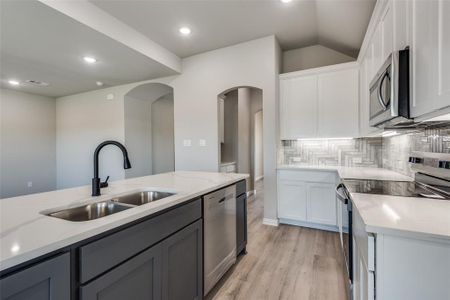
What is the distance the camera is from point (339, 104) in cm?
328

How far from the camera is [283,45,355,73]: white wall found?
3.71 m

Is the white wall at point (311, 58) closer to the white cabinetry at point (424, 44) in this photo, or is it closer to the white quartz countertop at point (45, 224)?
the white cabinetry at point (424, 44)

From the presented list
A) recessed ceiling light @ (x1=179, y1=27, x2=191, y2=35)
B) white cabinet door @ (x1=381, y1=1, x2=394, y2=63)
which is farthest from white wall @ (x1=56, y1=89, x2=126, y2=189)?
white cabinet door @ (x1=381, y1=1, x2=394, y2=63)

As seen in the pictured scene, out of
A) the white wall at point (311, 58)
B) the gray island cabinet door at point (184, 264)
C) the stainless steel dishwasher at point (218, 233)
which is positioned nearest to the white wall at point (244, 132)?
the white wall at point (311, 58)

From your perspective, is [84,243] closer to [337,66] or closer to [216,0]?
[216,0]

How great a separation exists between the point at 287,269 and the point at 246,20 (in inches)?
123

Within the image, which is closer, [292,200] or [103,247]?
[103,247]

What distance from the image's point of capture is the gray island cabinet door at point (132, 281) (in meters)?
0.89

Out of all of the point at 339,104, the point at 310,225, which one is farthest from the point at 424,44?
the point at 310,225

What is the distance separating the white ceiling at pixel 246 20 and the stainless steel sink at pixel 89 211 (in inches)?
95.9

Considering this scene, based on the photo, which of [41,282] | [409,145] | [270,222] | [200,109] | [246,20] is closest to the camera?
[41,282]

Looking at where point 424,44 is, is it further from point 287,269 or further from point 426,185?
point 287,269

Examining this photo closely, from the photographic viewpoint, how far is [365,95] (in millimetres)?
2662

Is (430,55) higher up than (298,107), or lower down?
lower down
